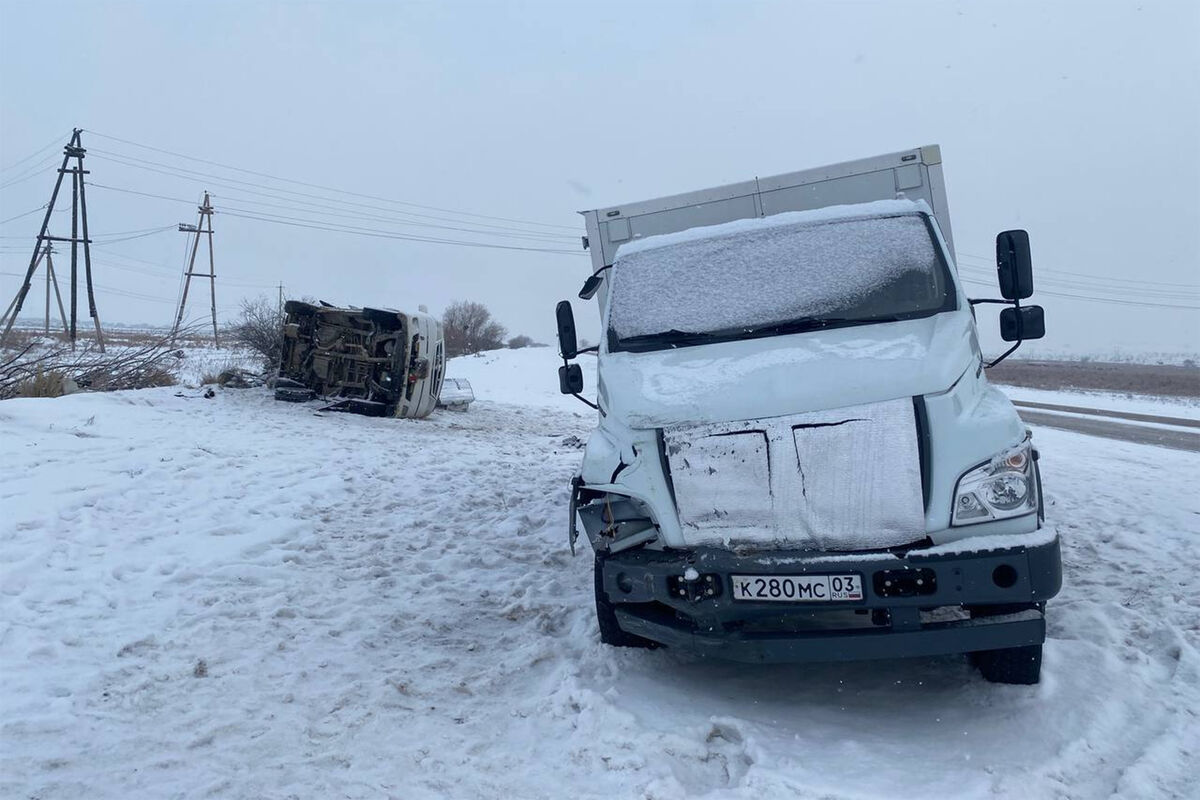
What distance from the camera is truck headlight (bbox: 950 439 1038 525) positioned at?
11.4ft

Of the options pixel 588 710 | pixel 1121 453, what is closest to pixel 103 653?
pixel 588 710

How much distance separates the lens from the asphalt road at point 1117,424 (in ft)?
41.9

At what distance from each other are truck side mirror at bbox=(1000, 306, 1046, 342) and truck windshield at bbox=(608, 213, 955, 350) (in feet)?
2.04

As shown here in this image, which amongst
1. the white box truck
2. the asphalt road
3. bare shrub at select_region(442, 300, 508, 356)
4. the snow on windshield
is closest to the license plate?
the white box truck

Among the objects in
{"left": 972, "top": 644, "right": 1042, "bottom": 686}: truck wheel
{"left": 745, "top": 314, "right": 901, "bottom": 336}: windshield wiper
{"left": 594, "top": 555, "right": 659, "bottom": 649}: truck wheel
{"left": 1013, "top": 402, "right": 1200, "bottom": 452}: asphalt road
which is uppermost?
{"left": 745, "top": 314, "right": 901, "bottom": 336}: windshield wiper

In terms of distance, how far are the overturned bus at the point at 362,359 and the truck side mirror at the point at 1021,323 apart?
1084 centimetres

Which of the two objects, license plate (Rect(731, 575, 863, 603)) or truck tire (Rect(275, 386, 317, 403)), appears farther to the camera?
truck tire (Rect(275, 386, 317, 403))

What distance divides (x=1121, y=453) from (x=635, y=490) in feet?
32.1

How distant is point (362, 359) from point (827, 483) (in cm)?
1208

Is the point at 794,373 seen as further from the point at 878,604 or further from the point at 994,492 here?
the point at 878,604

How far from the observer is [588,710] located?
367 centimetres

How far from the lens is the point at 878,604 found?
3.37 metres

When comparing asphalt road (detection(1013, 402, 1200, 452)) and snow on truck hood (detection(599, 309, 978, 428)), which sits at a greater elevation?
snow on truck hood (detection(599, 309, 978, 428))

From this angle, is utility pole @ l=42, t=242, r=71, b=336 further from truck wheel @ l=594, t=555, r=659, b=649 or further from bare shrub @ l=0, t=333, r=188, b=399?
truck wheel @ l=594, t=555, r=659, b=649
